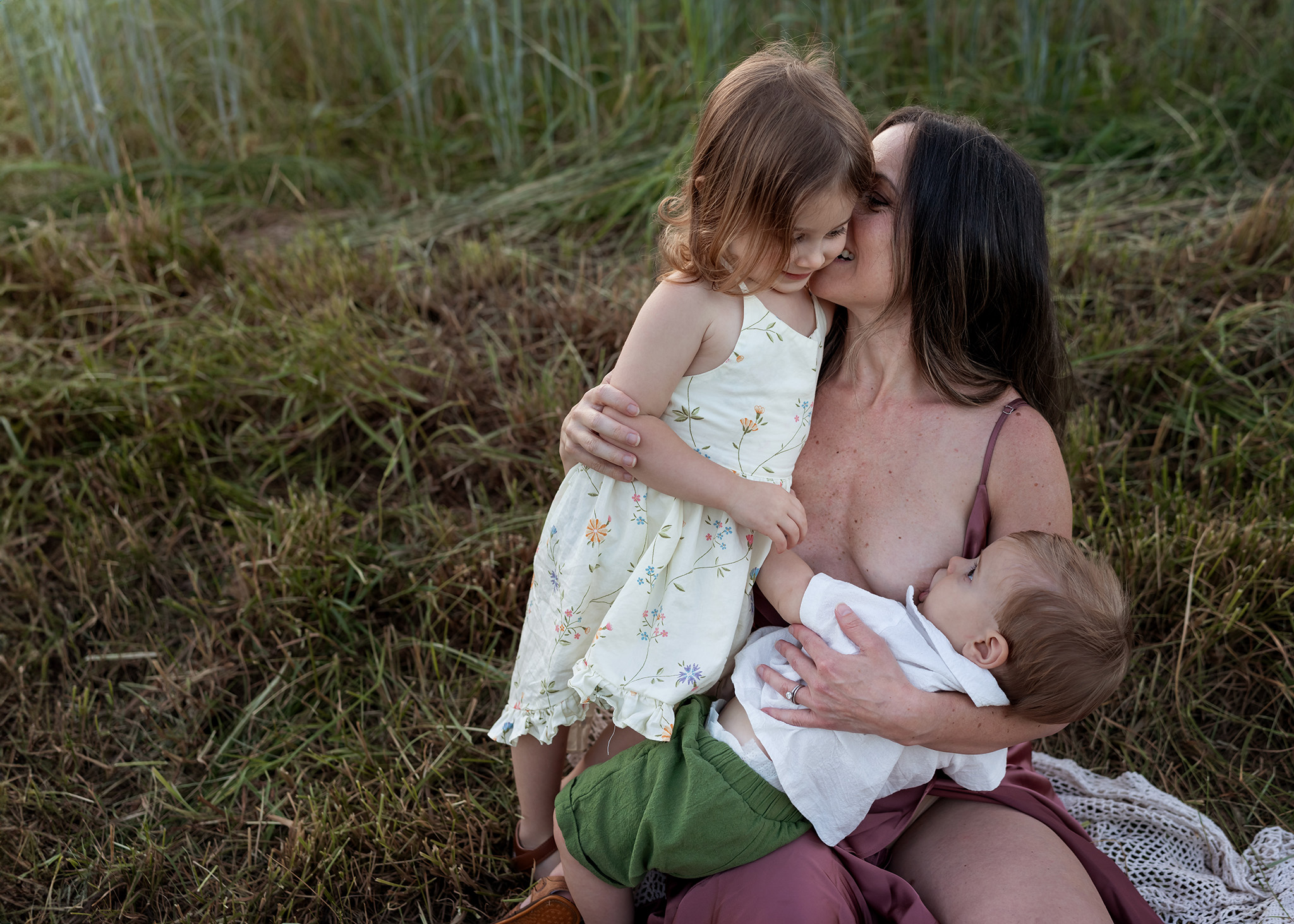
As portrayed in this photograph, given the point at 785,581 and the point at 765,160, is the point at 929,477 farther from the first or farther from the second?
the point at 765,160

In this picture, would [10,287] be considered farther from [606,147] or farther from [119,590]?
[606,147]

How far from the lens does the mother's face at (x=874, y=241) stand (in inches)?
67.9

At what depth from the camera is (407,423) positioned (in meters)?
3.00

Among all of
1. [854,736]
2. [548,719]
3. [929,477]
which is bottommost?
[548,719]

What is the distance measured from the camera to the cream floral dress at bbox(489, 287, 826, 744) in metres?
1.69

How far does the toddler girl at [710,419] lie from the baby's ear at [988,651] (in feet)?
1.08

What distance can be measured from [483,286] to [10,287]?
5.00 ft

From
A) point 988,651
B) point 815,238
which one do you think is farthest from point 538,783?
point 815,238

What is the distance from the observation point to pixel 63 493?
279 cm

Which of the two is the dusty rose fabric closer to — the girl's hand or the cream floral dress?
the cream floral dress

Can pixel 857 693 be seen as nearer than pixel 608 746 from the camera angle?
Yes

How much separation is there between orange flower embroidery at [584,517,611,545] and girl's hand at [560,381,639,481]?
0.09 m

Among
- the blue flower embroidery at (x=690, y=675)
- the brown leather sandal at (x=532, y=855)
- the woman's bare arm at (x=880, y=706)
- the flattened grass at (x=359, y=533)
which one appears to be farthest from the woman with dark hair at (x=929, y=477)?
the flattened grass at (x=359, y=533)

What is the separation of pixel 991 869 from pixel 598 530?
859mm
